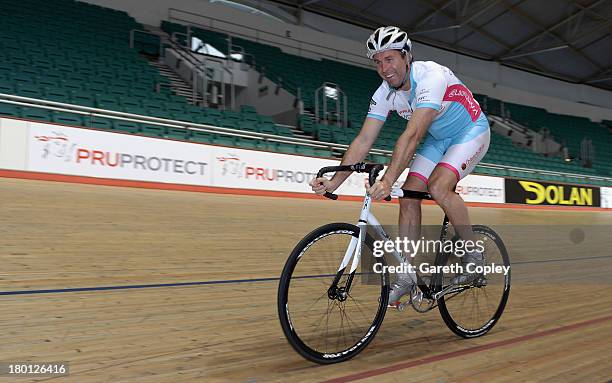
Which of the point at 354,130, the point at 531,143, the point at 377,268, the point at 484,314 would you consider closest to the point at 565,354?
the point at 484,314

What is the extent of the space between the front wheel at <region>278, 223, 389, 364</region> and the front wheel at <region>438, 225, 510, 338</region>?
0.45 meters

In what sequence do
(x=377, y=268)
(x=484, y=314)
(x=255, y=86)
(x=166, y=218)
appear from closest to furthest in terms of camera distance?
1. (x=377, y=268)
2. (x=484, y=314)
3. (x=166, y=218)
4. (x=255, y=86)

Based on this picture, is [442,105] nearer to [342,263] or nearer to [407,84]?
[407,84]

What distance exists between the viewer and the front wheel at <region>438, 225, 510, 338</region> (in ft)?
7.26

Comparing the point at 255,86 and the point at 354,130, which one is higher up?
the point at 255,86

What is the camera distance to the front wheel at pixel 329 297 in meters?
1.65

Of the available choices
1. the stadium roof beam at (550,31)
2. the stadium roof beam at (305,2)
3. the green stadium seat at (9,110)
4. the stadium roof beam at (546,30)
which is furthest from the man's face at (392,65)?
the stadium roof beam at (546,30)

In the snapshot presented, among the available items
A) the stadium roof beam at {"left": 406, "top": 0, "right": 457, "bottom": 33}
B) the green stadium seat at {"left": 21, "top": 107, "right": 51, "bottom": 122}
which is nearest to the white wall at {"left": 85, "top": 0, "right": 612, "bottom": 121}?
the stadium roof beam at {"left": 406, "top": 0, "right": 457, "bottom": 33}

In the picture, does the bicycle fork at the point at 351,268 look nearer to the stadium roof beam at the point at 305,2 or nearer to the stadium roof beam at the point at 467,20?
the stadium roof beam at the point at 305,2

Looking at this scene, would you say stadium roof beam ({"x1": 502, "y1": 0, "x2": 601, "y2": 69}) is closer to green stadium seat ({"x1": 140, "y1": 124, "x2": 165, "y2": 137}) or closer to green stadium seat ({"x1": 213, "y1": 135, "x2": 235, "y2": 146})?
green stadium seat ({"x1": 213, "y1": 135, "x2": 235, "y2": 146})

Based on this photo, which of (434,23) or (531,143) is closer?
(434,23)

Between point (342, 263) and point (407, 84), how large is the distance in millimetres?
880

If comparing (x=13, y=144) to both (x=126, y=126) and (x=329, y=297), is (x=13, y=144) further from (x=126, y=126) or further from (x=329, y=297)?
(x=329, y=297)

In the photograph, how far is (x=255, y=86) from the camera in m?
13.2
